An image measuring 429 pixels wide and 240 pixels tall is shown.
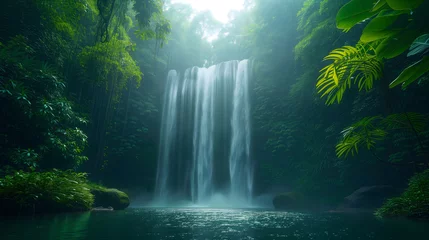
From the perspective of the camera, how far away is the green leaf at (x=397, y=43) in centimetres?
85

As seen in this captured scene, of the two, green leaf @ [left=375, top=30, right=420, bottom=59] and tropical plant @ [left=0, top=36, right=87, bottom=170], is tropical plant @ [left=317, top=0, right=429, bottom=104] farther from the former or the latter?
tropical plant @ [left=0, top=36, right=87, bottom=170]

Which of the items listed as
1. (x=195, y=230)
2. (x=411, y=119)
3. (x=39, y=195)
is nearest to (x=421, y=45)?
(x=411, y=119)

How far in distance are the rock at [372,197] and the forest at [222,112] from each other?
0.04 metres

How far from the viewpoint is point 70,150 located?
28.0ft

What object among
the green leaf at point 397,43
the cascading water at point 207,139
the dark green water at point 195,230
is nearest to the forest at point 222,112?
the green leaf at point 397,43

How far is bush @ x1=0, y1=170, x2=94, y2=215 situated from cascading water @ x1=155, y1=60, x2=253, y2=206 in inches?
398

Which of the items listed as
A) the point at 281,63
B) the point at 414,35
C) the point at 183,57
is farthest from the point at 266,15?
the point at 414,35

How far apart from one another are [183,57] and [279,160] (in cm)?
1611

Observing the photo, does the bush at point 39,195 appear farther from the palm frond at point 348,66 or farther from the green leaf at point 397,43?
the green leaf at point 397,43

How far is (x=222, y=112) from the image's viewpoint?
17.5m

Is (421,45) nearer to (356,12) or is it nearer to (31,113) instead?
(356,12)

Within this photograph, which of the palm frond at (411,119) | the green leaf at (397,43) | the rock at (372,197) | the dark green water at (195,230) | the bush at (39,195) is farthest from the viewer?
the rock at (372,197)

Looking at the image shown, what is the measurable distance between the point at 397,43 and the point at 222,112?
16.6 meters

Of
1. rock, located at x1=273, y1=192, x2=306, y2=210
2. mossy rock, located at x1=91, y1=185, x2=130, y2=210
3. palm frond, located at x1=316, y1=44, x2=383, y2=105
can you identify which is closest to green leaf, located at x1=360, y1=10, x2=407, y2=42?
palm frond, located at x1=316, y1=44, x2=383, y2=105
